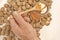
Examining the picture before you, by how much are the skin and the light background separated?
0.07 m

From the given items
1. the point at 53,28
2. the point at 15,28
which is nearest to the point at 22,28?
the point at 15,28

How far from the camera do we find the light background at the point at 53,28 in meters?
0.82

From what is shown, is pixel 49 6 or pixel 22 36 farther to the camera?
pixel 49 6

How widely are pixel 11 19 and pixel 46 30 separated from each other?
184mm

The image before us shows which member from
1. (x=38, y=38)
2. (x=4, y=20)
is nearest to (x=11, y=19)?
(x=4, y=20)

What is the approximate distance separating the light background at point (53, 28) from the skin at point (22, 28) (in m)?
0.07

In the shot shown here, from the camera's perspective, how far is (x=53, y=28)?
83 cm

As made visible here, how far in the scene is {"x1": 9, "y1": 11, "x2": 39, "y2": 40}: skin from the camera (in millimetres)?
736

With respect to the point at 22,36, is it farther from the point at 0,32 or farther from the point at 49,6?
the point at 49,6

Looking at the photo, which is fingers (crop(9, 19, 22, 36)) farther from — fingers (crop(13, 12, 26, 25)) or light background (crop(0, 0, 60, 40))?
light background (crop(0, 0, 60, 40))

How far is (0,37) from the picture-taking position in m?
0.78

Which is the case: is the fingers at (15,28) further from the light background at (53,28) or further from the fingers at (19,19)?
the light background at (53,28)

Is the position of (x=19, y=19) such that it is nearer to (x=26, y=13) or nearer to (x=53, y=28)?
(x=26, y=13)

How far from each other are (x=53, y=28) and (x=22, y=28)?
0.58ft
